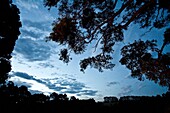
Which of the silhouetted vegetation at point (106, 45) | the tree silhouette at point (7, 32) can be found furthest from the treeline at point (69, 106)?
the tree silhouette at point (7, 32)

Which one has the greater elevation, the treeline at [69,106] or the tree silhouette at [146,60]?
the tree silhouette at [146,60]

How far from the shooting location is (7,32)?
22438 mm

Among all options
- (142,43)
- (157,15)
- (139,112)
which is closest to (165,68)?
(142,43)

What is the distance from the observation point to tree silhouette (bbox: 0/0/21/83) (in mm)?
21531

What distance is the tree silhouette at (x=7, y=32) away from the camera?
2153 centimetres

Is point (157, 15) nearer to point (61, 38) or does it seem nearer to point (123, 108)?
point (61, 38)

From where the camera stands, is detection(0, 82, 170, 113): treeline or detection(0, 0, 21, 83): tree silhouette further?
detection(0, 0, 21, 83): tree silhouette

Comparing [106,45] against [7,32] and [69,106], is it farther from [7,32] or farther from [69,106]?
[7,32]

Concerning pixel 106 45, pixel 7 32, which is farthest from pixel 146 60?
pixel 7 32

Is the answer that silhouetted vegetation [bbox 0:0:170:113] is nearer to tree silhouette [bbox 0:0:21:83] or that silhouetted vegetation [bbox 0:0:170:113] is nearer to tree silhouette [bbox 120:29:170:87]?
tree silhouette [bbox 120:29:170:87]

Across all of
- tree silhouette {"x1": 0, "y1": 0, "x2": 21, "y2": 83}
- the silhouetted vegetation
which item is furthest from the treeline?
tree silhouette {"x1": 0, "y1": 0, "x2": 21, "y2": 83}

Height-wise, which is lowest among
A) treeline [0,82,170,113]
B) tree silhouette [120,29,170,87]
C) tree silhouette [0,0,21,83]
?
treeline [0,82,170,113]

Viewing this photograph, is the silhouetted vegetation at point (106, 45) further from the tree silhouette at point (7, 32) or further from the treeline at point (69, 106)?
the tree silhouette at point (7, 32)

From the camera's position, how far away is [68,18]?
37.9 feet
